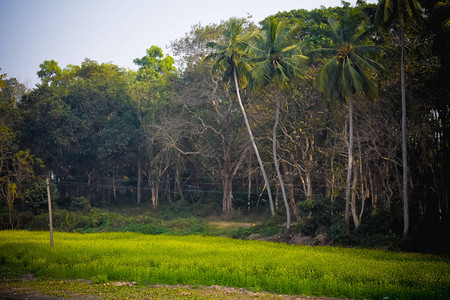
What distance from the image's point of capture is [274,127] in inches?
1150

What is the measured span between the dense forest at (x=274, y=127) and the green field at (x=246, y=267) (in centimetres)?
644

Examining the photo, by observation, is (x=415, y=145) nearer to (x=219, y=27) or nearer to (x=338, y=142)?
(x=338, y=142)

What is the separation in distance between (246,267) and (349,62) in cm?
1360

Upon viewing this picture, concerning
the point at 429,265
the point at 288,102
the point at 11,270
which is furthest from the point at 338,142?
the point at 11,270

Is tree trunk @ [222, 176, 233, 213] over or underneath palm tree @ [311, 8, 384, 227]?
underneath

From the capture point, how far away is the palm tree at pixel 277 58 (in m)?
28.1

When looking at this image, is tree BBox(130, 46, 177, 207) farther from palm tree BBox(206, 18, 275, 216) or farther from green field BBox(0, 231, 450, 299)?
green field BBox(0, 231, 450, 299)

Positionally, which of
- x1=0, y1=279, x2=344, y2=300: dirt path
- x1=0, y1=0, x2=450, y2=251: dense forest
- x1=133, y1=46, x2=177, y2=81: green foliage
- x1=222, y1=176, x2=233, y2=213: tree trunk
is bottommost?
x1=0, y1=279, x2=344, y2=300: dirt path

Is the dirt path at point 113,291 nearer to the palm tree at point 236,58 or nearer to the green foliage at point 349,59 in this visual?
the green foliage at point 349,59

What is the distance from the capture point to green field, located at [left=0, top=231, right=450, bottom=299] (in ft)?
45.0

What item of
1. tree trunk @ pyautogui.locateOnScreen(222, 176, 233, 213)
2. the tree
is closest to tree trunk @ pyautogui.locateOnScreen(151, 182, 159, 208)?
the tree

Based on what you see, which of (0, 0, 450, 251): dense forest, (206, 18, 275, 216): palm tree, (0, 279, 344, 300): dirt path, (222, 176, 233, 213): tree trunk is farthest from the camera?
(222, 176, 233, 213): tree trunk

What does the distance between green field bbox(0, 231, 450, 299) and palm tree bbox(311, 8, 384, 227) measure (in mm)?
8531

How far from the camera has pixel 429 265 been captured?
16.4 meters
